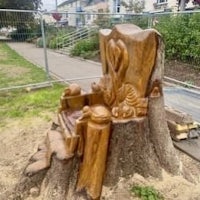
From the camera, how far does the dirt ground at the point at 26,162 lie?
213 cm

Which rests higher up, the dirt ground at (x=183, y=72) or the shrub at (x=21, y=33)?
the shrub at (x=21, y=33)

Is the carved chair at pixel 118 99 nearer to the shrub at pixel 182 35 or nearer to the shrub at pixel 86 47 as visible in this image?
the shrub at pixel 182 35

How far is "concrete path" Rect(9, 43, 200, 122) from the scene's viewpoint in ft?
14.2

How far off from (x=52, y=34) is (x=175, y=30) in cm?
321

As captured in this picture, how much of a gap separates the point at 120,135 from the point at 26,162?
3.87ft

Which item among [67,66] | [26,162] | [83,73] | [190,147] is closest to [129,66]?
[190,147]

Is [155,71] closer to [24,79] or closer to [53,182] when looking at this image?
[53,182]

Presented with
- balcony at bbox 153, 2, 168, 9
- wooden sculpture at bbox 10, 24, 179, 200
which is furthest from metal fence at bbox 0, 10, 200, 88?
balcony at bbox 153, 2, 168, 9

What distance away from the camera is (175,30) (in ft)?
20.8

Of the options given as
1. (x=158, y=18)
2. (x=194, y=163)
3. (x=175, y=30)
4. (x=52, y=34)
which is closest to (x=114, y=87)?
(x=194, y=163)

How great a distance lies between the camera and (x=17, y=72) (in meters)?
7.73

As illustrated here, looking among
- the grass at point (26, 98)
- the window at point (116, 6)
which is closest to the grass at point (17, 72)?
the grass at point (26, 98)

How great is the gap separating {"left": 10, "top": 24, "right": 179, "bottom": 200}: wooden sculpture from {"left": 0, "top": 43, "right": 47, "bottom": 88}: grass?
4.46 meters

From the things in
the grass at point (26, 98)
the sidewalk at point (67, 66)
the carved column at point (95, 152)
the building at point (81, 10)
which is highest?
the building at point (81, 10)
